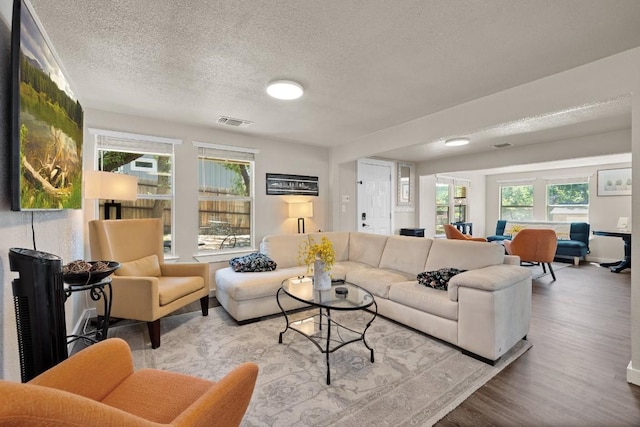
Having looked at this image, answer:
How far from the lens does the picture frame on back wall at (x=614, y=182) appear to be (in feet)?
20.4

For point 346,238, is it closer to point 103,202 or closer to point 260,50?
point 260,50

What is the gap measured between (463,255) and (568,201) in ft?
21.1

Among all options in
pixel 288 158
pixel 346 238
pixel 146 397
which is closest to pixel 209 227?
pixel 288 158

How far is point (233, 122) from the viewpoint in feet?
12.5

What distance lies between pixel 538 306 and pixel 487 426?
2724 millimetres

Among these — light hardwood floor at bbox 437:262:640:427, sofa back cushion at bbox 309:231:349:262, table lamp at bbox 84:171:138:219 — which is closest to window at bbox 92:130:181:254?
table lamp at bbox 84:171:138:219

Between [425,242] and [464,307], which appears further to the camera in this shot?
[425,242]

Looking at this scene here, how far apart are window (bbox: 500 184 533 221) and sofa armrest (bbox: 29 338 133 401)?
9.55 metres

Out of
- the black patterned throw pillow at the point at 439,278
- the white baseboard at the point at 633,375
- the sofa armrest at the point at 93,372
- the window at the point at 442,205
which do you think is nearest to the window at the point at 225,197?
the black patterned throw pillow at the point at 439,278

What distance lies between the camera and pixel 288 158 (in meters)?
4.90

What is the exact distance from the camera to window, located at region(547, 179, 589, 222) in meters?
6.96

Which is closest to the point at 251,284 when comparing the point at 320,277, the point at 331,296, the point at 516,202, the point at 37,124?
the point at 320,277

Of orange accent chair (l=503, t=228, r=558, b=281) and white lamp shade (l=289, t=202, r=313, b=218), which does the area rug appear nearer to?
white lamp shade (l=289, t=202, r=313, b=218)

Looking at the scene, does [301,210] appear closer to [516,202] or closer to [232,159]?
[232,159]
